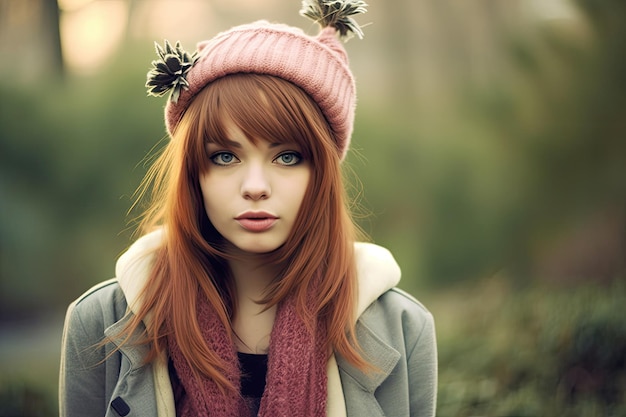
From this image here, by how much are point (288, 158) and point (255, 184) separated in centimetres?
14

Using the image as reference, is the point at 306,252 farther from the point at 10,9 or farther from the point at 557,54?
the point at 557,54

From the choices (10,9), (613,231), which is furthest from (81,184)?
(613,231)

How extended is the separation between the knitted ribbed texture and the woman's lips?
0.32 metres

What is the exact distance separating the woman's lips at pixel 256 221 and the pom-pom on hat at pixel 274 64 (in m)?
0.32

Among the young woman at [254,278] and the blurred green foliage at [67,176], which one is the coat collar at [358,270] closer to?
the young woman at [254,278]

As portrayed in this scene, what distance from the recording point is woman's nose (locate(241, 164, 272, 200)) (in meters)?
1.44

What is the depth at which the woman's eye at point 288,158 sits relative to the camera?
1.53 meters

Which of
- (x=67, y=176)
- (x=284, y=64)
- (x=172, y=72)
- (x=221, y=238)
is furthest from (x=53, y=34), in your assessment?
(x=284, y=64)

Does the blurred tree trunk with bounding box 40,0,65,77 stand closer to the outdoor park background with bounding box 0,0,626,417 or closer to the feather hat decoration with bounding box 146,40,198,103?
the outdoor park background with bounding box 0,0,626,417

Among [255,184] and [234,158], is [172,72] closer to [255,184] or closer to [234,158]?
[234,158]

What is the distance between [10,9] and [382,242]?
2.49 meters

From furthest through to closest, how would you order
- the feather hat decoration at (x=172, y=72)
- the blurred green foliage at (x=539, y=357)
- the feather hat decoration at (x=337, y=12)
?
the blurred green foliage at (x=539, y=357), the feather hat decoration at (x=337, y=12), the feather hat decoration at (x=172, y=72)

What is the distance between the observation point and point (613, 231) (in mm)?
3818

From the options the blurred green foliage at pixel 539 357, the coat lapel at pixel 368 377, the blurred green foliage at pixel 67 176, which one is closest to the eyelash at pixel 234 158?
the coat lapel at pixel 368 377
